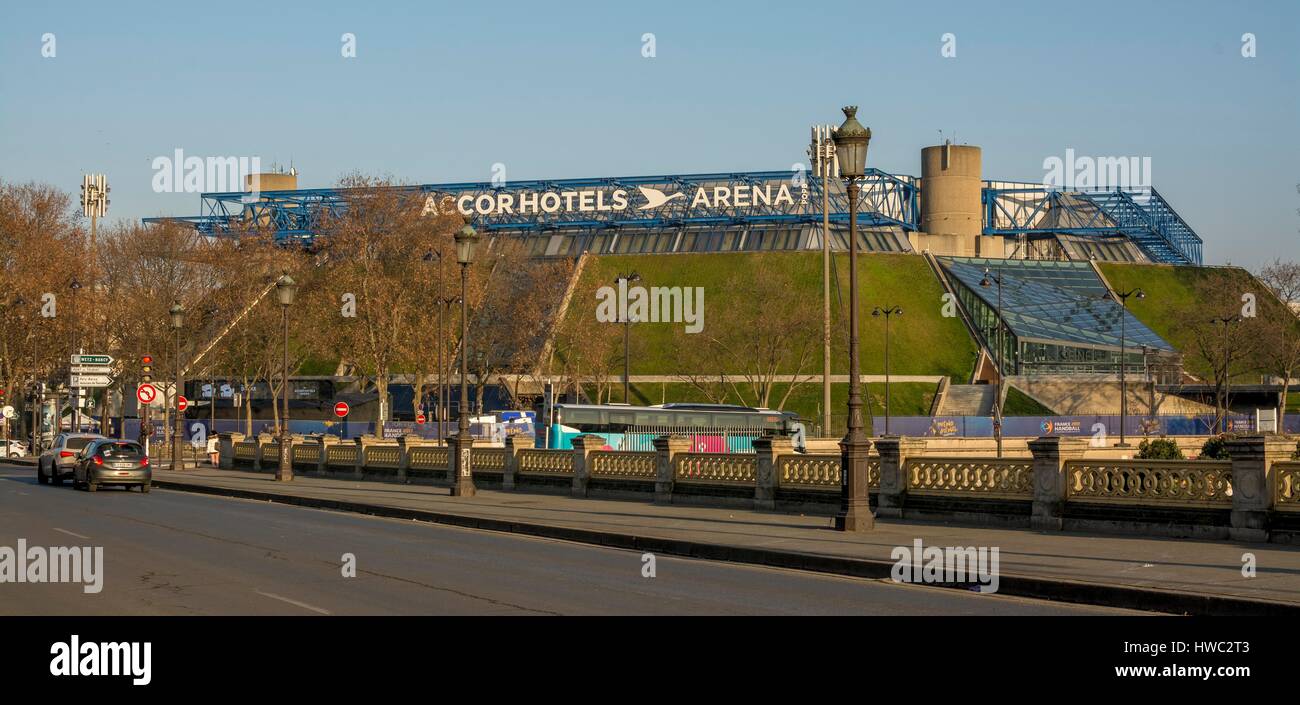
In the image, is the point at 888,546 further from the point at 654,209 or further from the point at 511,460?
the point at 654,209

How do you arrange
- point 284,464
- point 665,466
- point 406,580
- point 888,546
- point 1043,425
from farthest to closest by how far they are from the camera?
point 1043,425, point 284,464, point 665,466, point 888,546, point 406,580

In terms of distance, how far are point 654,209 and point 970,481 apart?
93932 millimetres

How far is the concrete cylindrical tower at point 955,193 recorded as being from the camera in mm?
125750

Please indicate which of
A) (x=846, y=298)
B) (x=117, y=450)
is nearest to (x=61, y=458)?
(x=117, y=450)

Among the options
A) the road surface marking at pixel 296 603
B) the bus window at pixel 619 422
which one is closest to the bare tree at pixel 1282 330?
the bus window at pixel 619 422

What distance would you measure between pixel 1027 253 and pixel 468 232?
102 metres

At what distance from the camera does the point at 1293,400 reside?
94.6 meters

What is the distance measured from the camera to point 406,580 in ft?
57.3

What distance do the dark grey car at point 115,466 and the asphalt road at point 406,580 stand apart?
12.8 metres

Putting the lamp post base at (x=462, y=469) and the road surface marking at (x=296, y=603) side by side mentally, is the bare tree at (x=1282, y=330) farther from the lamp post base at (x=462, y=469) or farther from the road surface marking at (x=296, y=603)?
the road surface marking at (x=296, y=603)

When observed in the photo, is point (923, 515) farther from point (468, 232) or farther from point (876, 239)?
point (876, 239)

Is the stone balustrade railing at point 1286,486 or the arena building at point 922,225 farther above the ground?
the arena building at point 922,225
